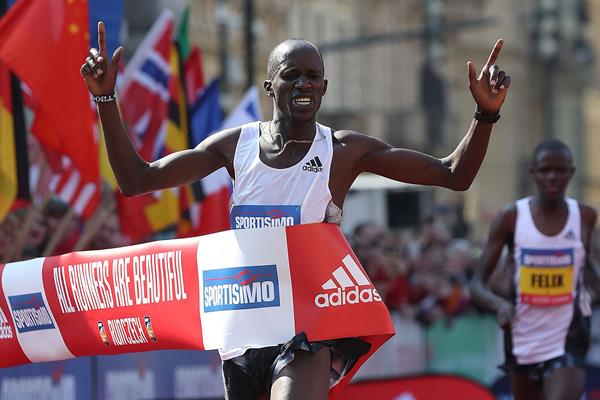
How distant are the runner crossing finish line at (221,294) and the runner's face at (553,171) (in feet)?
9.95

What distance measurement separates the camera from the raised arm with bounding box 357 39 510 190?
6.30 metres

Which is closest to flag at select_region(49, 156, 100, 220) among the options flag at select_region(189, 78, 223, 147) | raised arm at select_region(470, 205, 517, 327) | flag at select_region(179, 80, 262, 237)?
flag at select_region(179, 80, 262, 237)

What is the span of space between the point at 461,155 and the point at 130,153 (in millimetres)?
1395

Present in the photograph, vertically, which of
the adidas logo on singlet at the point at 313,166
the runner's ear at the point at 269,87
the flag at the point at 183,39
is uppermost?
the flag at the point at 183,39

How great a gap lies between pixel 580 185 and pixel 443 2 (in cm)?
1023

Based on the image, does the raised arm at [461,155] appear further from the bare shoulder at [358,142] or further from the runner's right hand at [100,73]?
the runner's right hand at [100,73]

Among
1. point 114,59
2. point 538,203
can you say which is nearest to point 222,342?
point 114,59

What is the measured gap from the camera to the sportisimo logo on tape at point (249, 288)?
6398 millimetres

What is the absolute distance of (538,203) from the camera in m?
9.41

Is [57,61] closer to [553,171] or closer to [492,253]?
[492,253]

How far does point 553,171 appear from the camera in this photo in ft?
30.5

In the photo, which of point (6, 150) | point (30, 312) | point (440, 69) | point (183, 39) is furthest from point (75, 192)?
point (440, 69)

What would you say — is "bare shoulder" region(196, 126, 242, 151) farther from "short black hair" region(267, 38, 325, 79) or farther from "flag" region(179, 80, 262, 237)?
"flag" region(179, 80, 262, 237)

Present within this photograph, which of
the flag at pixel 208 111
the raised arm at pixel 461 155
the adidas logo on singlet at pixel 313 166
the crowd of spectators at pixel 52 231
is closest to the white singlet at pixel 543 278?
the raised arm at pixel 461 155
